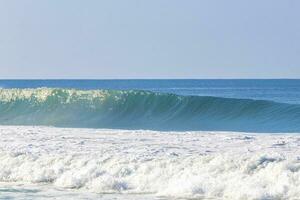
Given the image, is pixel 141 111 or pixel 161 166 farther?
pixel 141 111

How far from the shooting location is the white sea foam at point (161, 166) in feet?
46.1

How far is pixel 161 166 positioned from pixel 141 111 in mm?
16858

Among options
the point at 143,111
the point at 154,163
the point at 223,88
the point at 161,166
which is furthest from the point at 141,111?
the point at 223,88

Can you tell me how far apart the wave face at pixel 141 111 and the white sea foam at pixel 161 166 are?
697cm

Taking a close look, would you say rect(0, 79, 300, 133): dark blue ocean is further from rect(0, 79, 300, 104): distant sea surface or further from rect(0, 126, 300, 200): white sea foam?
rect(0, 79, 300, 104): distant sea surface

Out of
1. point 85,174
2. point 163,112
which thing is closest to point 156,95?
point 163,112

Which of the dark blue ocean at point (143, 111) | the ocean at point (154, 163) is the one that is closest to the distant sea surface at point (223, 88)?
the dark blue ocean at point (143, 111)

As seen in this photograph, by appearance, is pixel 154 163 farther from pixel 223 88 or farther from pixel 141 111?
pixel 223 88

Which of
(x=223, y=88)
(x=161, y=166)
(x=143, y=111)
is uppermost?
(x=223, y=88)

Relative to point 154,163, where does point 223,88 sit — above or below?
above

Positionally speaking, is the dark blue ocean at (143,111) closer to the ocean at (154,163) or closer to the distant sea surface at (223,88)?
the ocean at (154,163)

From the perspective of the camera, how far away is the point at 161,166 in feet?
51.4

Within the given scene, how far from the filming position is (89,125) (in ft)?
96.2

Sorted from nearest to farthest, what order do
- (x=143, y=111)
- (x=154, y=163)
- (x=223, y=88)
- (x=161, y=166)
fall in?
(x=161, y=166) < (x=154, y=163) < (x=143, y=111) < (x=223, y=88)
